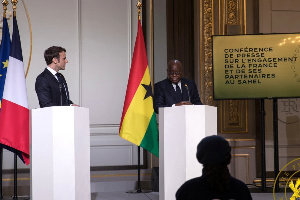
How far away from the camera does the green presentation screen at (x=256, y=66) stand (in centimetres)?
658

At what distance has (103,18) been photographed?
24.1ft

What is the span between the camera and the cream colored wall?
721 centimetres

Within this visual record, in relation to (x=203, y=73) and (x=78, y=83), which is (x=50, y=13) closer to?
(x=78, y=83)

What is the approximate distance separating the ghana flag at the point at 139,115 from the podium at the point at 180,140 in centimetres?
110

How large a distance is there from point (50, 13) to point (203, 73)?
79.5 inches

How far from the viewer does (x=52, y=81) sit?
Answer: 5.32 meters

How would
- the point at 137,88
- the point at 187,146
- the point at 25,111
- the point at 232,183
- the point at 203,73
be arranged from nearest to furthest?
the point at 232,183 → the point at 187,146 → the point at 25,111 → the point at 137,88 → the point at 203,73

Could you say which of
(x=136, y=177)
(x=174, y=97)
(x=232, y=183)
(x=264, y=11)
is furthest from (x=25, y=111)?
(x=232, y=183)

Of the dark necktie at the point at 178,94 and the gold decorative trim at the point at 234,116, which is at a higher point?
the dark necktie at the point at 178,94

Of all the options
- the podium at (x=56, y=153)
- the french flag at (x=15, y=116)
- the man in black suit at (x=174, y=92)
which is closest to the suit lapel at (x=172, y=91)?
the man in black suit at (x=174, y=92)

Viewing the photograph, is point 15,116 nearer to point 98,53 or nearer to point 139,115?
point 139,115

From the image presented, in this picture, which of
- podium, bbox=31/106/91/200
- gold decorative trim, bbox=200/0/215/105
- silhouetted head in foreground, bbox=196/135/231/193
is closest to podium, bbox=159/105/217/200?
podium, bbox=31/106/91/200

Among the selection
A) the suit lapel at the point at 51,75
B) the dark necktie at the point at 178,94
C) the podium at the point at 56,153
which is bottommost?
the podium at the point at 56,153

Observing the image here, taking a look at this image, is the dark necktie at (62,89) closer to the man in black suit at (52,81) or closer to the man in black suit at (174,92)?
the man in black suit at (52,81)
